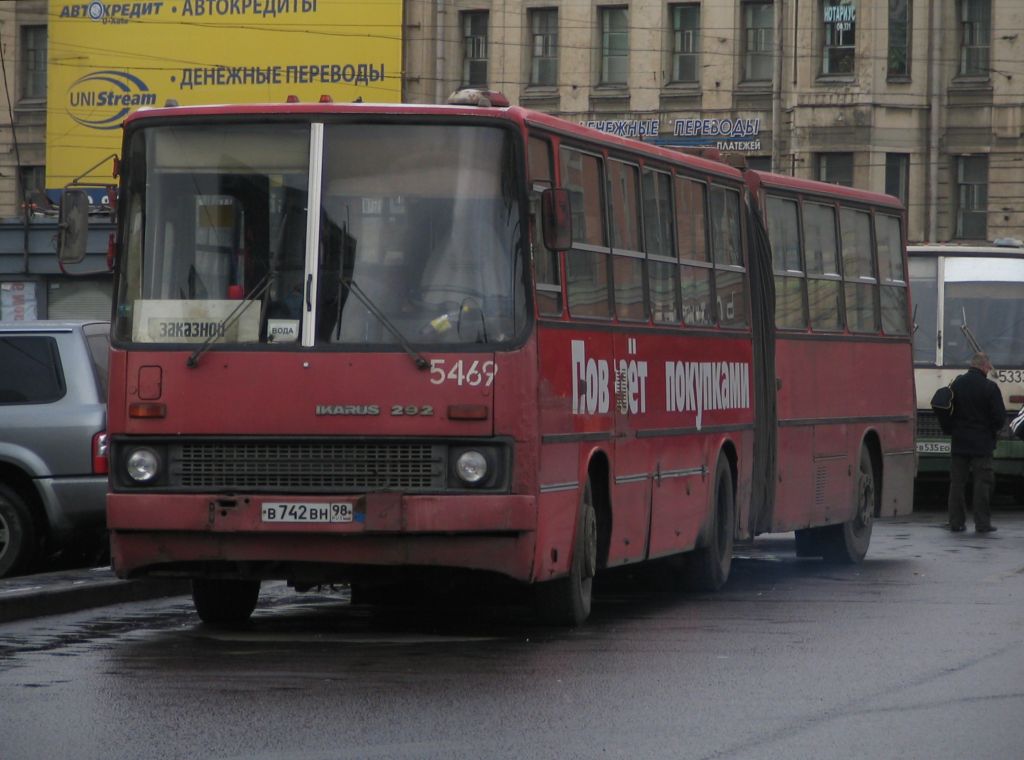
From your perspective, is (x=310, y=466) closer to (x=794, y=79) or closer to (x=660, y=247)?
(x=660, y=247)

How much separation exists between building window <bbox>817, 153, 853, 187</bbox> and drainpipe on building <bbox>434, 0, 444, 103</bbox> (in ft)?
34.0

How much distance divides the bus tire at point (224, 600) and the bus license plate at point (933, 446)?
15.3m

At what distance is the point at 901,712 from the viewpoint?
929cm

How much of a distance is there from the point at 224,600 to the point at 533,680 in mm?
3345

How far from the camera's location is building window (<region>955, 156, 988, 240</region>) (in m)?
54.9

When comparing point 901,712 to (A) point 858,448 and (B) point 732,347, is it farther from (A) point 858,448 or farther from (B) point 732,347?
(A) point 858,448

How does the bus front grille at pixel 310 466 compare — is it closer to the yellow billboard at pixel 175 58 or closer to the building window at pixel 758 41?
the building window at pixel 758 41

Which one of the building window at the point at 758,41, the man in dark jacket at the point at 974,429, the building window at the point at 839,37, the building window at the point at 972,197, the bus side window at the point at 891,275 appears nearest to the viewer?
the bus side window at the point at 891,275

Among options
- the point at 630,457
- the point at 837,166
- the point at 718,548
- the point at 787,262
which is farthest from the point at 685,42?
the point at 630,457

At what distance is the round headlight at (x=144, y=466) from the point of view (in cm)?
1198

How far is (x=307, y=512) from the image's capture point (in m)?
11.7

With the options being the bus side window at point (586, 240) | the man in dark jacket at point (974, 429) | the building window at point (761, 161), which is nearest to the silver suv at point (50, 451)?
the bus side window at point (586, 240)

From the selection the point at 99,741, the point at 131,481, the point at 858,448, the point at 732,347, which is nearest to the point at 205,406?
the point at 131,481

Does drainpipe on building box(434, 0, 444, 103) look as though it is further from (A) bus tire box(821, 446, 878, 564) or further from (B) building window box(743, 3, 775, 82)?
(A) bus tire box(821, 446, 878, 564)
